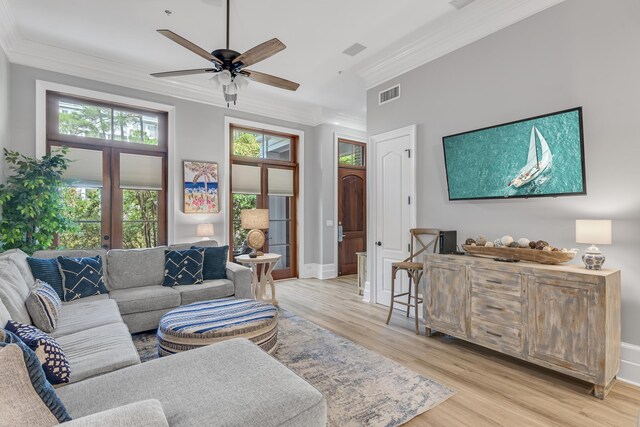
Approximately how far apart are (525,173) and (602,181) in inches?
22.2

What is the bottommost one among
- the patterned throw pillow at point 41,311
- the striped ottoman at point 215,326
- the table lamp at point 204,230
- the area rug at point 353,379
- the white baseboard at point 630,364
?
the area rug at point 353,379

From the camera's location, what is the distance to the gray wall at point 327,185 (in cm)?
663

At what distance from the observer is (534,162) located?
9.91 ft

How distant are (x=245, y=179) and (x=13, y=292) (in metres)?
4.00

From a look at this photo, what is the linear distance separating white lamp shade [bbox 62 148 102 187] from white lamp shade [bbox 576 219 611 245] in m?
5.65

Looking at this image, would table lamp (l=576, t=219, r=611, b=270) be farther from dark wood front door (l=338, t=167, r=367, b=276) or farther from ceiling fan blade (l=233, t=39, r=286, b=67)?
dark wood front door (l=338, t=167, r=367, b=276)

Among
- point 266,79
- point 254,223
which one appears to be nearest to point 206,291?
point 254,223

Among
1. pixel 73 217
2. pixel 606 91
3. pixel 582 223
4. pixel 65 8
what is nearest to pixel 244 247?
pixel 73 217

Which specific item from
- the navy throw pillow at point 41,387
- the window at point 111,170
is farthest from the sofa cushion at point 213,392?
the window at point 111,170

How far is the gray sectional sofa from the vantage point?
4.09 feet

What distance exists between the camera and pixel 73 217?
4492 millimetres

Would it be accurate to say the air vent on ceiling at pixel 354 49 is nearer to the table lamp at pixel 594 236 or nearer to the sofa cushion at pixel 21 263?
the table lamp at pixel 594 236

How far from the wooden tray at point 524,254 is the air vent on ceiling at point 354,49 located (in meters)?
2.85

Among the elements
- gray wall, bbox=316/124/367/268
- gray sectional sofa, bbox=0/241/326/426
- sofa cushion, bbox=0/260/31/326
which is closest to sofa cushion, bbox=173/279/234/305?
gray sectional sofa, bbox=0/241/326/426
